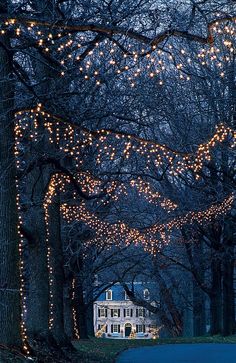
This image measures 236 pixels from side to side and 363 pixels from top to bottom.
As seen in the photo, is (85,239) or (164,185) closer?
(85,239)

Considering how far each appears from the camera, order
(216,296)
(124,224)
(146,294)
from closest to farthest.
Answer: (124,224) < (216,296) < (146,294)

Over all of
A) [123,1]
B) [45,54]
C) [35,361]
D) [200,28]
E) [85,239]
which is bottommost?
[35,361]

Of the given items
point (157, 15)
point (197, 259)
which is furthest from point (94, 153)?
point (197, 259)

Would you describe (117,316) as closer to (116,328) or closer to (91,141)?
(116,328)

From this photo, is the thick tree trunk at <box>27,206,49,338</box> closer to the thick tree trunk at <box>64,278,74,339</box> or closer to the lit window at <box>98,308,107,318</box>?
the thick tree trunk at <box>64,278,74,339</box>

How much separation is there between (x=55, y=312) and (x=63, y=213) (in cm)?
452

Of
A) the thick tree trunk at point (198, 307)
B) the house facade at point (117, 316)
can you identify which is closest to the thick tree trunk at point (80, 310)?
the thick tree trunk at point (198, 307)

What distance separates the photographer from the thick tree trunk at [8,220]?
13.5 metres

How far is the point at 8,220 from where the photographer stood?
13.7m

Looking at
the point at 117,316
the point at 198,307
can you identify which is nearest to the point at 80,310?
the point at 198,307

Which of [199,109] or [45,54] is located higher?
[199,109]

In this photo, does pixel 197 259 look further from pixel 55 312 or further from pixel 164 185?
pixel 55 312

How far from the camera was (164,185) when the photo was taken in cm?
3525

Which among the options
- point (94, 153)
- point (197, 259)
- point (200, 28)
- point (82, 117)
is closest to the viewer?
point (82, 117)
